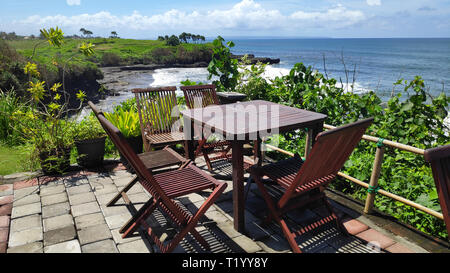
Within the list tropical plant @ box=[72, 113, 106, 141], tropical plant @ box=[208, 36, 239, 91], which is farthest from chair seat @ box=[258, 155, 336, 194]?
tropical plant @ box=[208, 36, 239, 91]

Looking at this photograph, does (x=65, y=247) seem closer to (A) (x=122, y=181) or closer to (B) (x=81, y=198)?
(B) (x=81, y=198)

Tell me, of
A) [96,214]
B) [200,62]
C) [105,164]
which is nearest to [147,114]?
[105,164]

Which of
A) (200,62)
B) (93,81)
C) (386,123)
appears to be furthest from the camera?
(200,62)

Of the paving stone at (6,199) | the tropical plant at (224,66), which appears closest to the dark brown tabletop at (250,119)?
the paving stone at (6,199)

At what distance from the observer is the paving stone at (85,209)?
9.84 ft

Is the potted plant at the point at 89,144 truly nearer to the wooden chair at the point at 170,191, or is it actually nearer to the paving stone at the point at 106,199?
the paving stone at the point at 106,199

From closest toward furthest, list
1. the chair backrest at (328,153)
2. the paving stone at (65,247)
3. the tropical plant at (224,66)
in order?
1. the chair backrest at (328,153)
2. the paving stone at (65,247)
3. the tropical plant at (224,66)

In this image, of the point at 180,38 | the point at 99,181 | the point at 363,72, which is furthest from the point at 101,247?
the point at 180,38

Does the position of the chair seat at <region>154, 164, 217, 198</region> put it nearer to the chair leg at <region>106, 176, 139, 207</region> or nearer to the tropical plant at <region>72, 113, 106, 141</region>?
the chair leg at <region>106, 176, 139, 207</region>
